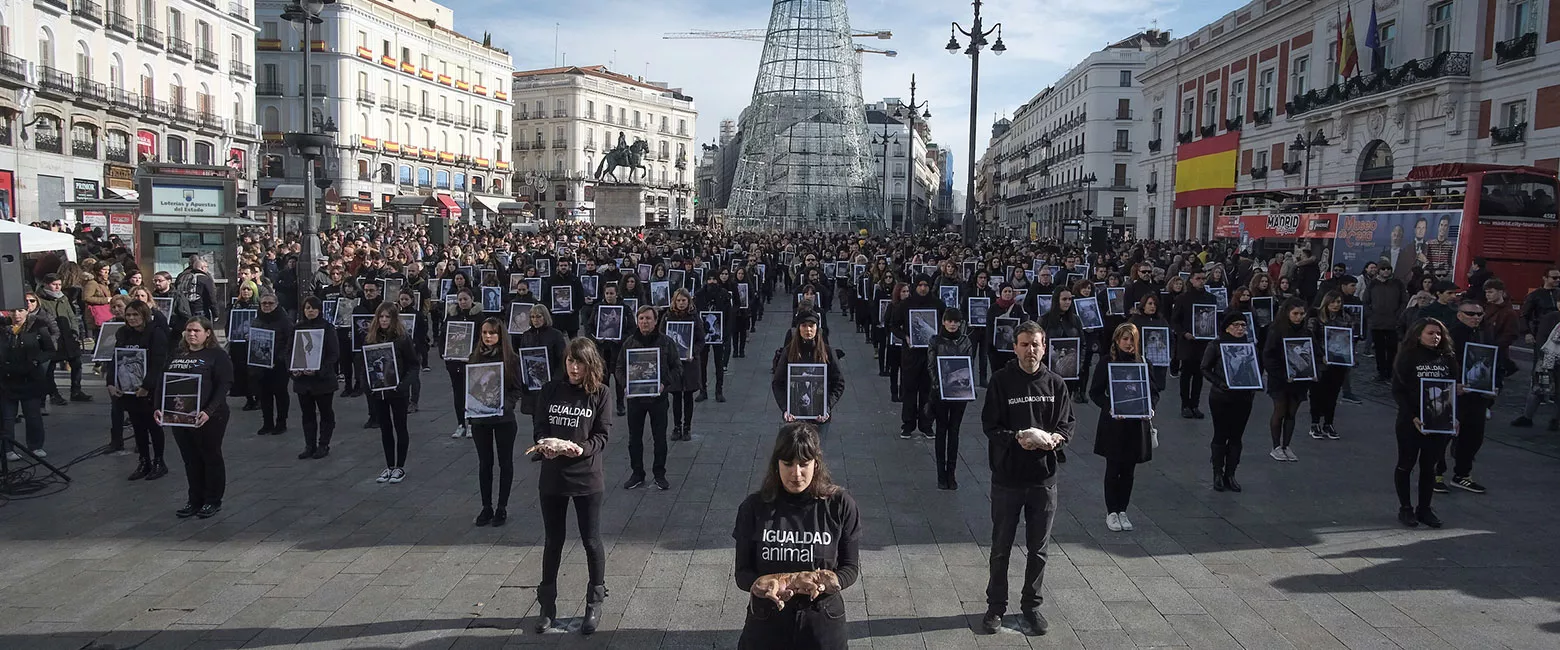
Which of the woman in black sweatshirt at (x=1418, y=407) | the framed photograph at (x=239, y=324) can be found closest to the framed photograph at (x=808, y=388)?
the woman in black sweatshirt at (x=1418, y=407)

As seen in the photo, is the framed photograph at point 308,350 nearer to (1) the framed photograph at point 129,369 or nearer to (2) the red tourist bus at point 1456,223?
(1) the framed photograph at point 129,369

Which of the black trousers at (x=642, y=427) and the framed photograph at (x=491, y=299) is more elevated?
the framed photograph at (x=491, y=299)

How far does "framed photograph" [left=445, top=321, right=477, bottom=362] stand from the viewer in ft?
35.4

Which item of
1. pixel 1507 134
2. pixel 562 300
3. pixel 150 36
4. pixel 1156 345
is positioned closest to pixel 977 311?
pixel 1156 345

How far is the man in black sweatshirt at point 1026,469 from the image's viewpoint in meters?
5.48

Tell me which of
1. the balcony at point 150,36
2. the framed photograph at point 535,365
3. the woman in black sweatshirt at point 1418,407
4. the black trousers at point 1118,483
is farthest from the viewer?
the balcony at point 150,36

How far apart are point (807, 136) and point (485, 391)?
58383 mm

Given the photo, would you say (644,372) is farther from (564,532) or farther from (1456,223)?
(1456,223)

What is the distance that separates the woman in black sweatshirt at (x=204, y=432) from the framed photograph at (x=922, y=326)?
635cm

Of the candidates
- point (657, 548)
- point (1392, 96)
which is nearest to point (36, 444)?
point (657, 548)

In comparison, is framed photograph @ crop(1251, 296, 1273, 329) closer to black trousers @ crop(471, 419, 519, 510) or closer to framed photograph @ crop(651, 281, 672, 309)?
framed photograph @ crop(651, 281, 672, 309)

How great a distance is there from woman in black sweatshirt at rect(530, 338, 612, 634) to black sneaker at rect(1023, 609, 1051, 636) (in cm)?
237

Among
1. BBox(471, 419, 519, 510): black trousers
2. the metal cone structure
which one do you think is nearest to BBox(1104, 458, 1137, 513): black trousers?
BBox(471, 419, 519, 510): black trousers

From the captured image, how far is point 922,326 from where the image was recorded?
1077 cm
